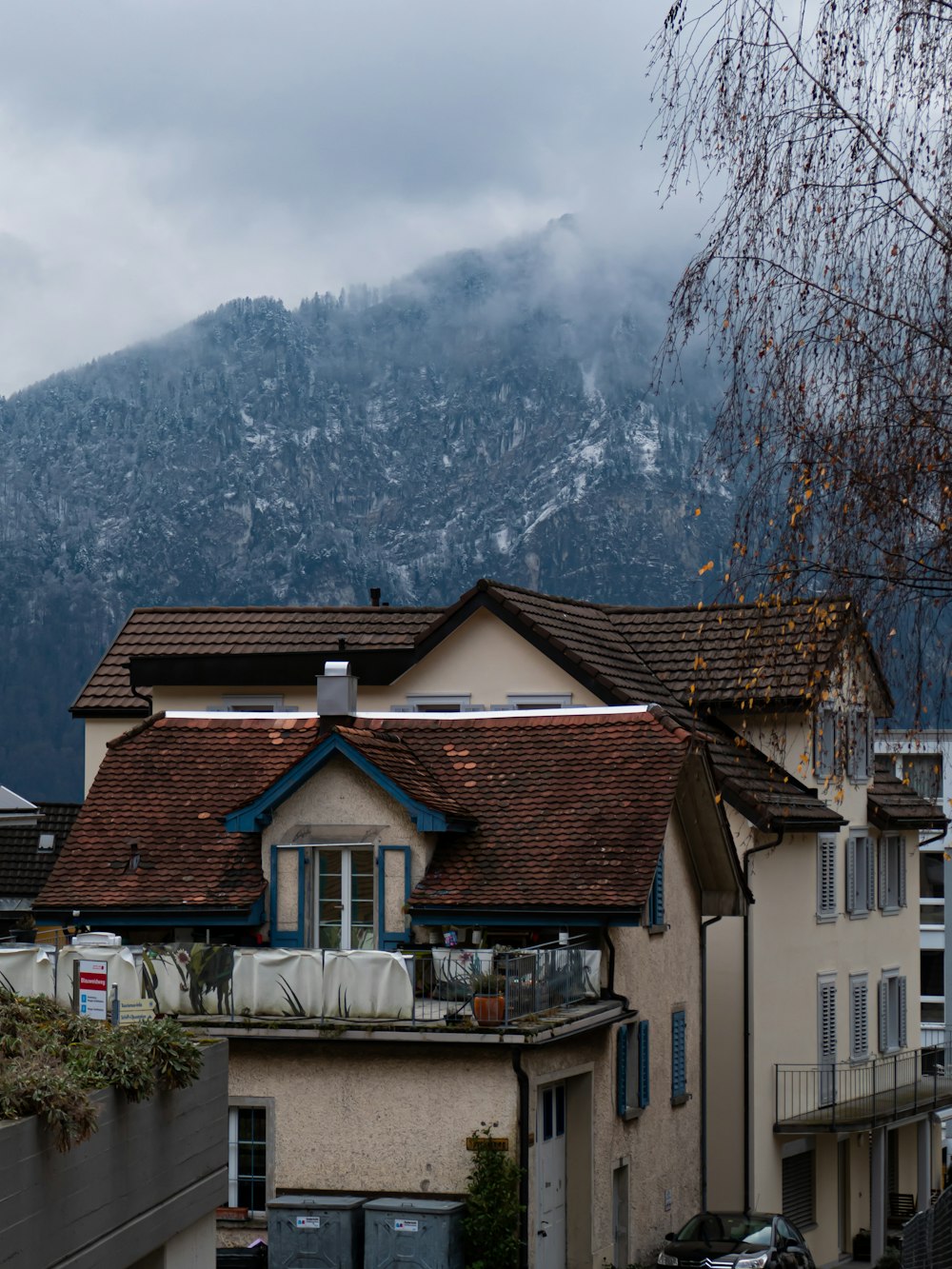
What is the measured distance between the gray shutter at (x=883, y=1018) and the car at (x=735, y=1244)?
14203mm

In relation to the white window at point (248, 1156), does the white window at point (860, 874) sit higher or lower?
higher

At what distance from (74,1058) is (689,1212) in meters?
20.7

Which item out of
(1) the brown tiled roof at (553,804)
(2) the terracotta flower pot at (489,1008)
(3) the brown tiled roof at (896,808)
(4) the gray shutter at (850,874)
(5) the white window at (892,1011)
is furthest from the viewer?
(5) the white window at (892,1011)

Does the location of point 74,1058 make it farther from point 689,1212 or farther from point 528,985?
point 689,1212

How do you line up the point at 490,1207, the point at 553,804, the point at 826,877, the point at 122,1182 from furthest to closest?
the point at 826,877, the point at 553,804, the point at 490,1207, the point at 122,1182

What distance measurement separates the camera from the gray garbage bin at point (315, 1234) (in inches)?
987

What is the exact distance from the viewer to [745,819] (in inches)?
1432

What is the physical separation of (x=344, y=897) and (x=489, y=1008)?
4.81 m

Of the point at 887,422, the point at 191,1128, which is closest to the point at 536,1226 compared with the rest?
the point at 191,1128

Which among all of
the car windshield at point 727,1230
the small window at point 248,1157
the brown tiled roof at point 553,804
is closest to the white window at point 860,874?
the brown tiled roof at point 553,804

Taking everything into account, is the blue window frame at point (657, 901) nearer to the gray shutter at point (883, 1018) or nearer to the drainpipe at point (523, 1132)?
the drainpipe at point (523, 1132)

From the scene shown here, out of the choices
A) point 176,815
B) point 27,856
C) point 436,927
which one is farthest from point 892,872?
point 27,856

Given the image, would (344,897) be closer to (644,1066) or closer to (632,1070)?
(632,1070)

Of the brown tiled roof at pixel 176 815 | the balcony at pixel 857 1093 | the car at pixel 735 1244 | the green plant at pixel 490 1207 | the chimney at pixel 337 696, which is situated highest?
the chimney at pixel 337 696
